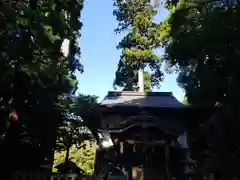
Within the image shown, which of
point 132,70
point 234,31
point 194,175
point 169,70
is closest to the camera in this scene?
point 234,31

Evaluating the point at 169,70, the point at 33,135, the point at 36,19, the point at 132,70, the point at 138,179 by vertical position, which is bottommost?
the point at 138,179

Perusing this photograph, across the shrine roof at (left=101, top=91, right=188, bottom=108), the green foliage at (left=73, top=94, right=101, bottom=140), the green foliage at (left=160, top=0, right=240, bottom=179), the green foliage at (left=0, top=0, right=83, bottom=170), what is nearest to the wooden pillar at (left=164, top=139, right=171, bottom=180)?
the green foliage at (left=160, top=0, right=240, bottom=179)

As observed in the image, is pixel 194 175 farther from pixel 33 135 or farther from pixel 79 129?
pixel 33 135

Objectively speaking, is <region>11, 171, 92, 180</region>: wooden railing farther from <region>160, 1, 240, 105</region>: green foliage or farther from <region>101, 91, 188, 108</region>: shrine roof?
<region>101, 91, 188, 108</region>: shrine roof

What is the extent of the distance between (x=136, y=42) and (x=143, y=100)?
8.35m

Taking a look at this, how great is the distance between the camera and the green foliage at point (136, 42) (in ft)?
73.7

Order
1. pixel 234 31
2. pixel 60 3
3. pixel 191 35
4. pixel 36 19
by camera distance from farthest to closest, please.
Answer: pixel 191 35
pixel 234 31
pixel 60 3
pixel 36 19

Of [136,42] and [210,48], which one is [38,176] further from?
[136,42]

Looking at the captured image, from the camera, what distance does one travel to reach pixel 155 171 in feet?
40.3

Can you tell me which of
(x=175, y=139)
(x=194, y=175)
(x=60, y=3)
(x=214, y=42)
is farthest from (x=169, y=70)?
(x=60, y=3)

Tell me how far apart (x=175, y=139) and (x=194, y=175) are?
1.46 m

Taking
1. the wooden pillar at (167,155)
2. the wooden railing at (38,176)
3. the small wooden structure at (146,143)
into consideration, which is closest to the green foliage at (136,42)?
the small wooden structure at (146,143)

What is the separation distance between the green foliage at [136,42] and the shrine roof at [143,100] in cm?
613

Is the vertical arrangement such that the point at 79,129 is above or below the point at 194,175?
above
